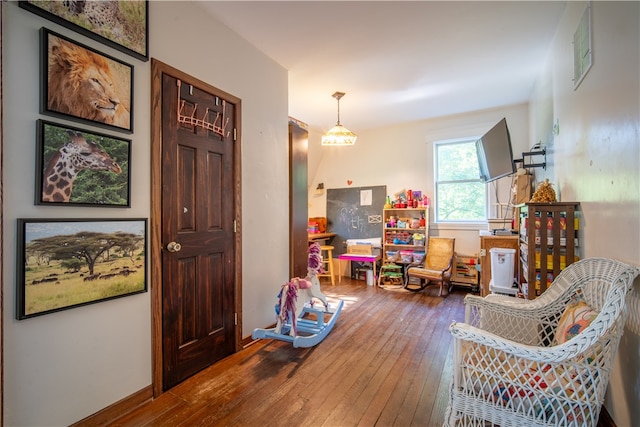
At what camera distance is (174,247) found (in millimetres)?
2018

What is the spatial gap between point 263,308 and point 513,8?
3278 millimetres

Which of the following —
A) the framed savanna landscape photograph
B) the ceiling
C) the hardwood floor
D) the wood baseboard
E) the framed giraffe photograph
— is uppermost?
the ceiling

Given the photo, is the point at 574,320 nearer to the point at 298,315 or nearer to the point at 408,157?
the point at 298,315

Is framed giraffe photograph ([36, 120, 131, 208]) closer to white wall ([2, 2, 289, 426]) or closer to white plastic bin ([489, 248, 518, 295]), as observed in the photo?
white wall ([2, 2, 289, 426])

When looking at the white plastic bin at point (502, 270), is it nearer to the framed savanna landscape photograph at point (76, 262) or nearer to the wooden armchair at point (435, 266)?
the wooden armchair at point (435, 266)

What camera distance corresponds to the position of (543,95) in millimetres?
3215

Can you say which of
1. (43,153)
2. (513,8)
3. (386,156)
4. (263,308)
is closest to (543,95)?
(513,8)

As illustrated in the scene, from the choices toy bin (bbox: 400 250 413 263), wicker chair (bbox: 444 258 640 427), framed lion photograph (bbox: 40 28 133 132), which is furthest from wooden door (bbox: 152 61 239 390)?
toy bin (bbox: 400 250 413 263)

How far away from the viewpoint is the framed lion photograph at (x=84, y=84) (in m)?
1.44

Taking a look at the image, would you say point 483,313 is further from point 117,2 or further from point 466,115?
point 466,115

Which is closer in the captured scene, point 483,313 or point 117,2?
point 117,2

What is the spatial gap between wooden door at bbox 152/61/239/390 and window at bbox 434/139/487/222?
3.72m

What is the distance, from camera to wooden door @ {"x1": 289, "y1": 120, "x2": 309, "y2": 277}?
130 inches

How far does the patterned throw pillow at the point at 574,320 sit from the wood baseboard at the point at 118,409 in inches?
92.9
